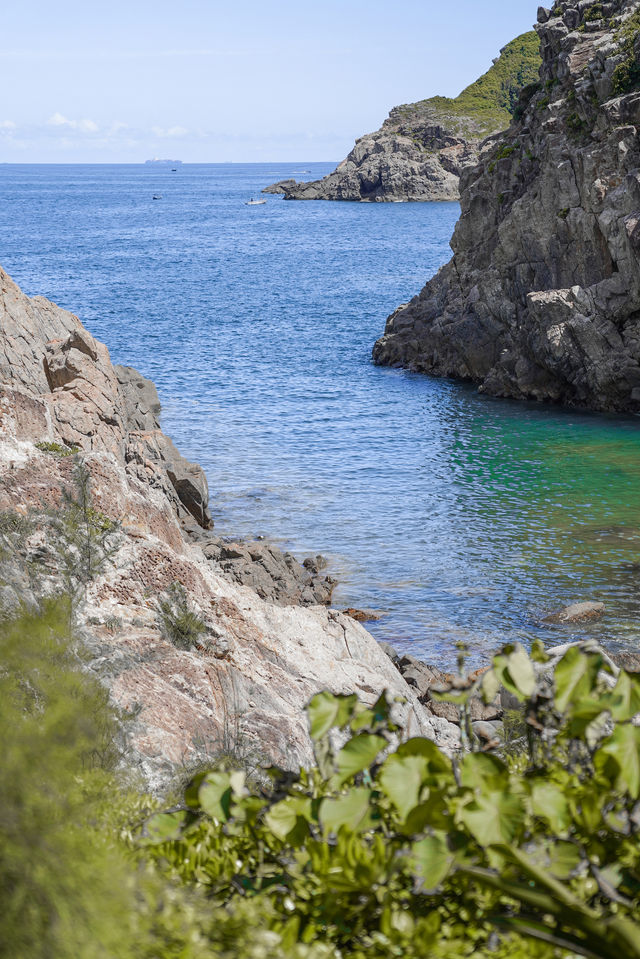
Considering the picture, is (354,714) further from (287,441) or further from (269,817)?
(287,441)

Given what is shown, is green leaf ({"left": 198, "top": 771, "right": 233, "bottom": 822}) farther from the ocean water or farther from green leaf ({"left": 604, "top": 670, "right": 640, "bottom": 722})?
the ocean water

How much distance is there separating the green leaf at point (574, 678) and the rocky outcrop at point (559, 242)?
36658 mm

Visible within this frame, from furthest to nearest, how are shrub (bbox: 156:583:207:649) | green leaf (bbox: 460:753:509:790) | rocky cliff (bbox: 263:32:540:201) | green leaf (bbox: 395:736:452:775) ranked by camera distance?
rocky cliff (bbox: 263:32:540:201), shrub (bbox: 156:583:207:649), green leaf (bbox: 395:736:452:775), green leaf (bbox: 460:753:509:790)

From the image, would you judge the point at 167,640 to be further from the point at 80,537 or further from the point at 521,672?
the point at 521,672

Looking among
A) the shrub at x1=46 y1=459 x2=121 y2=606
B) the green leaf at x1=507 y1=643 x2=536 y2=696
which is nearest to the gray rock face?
the shrub at x1=46 y1=459 x2=121 y2=606

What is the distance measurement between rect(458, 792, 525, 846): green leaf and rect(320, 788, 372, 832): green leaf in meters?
0.40

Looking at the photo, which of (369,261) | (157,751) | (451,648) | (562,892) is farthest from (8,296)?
(369,261)

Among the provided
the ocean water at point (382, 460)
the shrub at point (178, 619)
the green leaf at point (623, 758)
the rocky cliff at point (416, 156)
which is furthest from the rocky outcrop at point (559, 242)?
the rocky cliff at point (416, 156)

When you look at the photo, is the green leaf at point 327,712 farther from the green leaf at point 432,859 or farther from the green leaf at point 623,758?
the green leaf at point 623,758

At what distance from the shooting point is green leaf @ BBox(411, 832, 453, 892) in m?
3.20

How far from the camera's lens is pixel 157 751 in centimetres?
833

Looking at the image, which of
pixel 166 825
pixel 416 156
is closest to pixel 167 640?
pixel 166 825

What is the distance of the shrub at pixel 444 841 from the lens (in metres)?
3.14

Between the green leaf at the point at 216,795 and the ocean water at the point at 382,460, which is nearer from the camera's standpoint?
the green leaf at the point at 216,795
